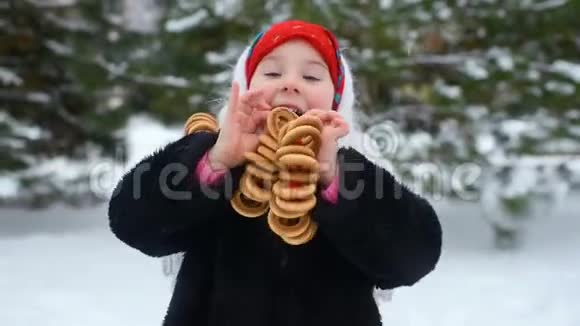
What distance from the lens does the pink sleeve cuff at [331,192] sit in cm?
84

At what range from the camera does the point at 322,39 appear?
1.02 m

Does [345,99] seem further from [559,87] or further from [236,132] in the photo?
[559,87]

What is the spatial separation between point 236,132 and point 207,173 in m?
0.07

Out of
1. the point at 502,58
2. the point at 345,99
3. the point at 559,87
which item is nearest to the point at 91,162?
the point at 502,58

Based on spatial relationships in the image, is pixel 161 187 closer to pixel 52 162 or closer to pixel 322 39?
pixel 322 39

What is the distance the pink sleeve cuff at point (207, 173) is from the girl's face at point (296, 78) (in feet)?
0.50

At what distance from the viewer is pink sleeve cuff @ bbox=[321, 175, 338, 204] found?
2.75 feet

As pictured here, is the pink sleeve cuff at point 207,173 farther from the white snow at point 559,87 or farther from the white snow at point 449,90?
the white snow at point 559,87

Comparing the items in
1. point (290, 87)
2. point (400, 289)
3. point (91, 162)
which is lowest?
point (290, 87)

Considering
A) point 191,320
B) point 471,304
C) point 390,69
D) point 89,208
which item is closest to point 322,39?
point 191,320

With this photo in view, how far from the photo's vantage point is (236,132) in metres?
0.85

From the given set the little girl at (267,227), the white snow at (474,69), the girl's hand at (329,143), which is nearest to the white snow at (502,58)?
the white snow at (474,69)

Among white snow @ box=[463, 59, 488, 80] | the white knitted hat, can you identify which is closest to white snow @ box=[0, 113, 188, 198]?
white snow @ box=[463, 59, 488, 80]

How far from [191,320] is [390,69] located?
265cm
